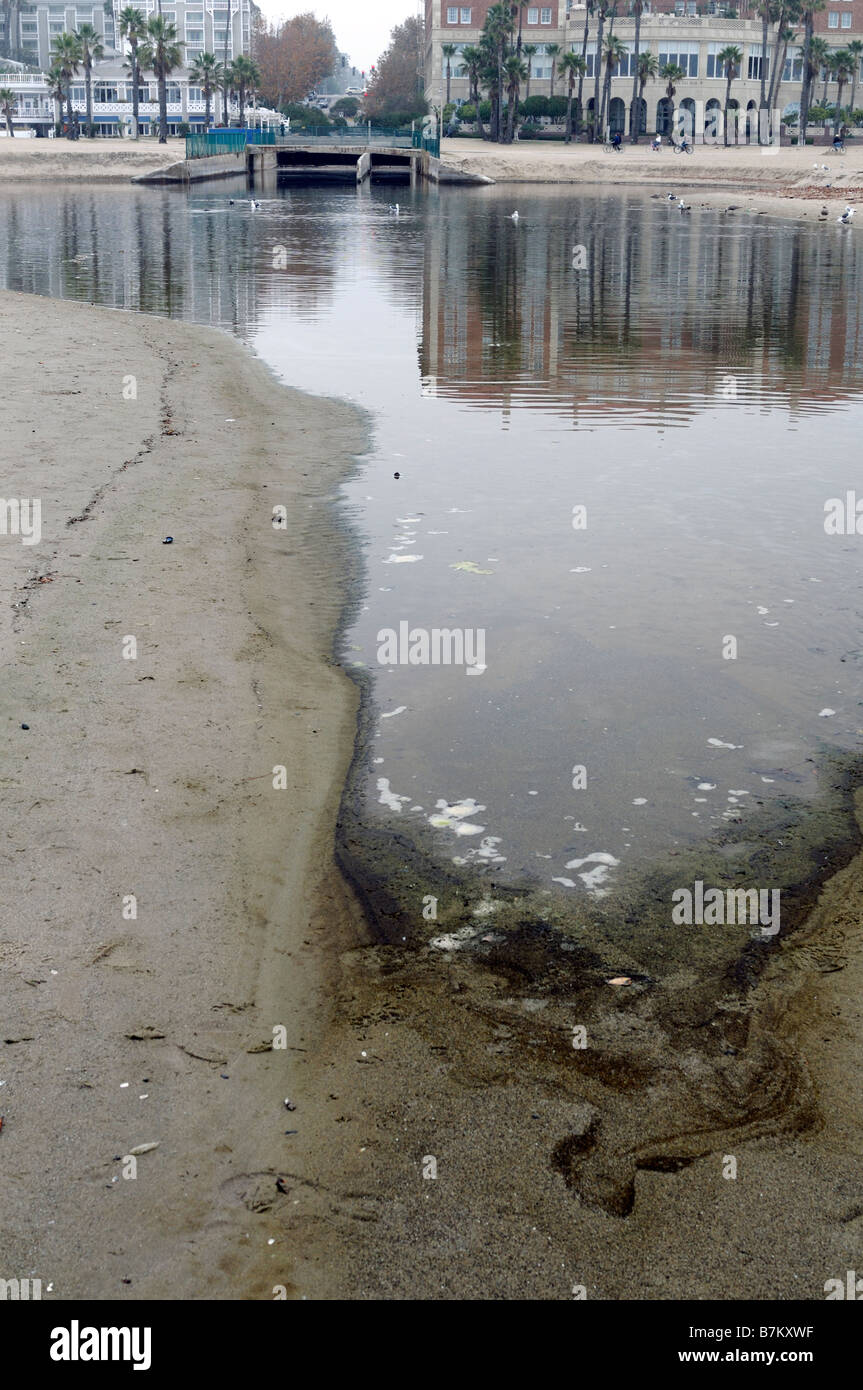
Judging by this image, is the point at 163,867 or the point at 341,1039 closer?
the point at 341,1039

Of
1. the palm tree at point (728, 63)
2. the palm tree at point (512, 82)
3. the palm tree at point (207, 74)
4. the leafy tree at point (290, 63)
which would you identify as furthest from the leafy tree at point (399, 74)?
the palm tree at point (728, 63)

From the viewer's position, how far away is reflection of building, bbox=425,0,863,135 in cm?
11812

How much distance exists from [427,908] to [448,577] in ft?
16.9

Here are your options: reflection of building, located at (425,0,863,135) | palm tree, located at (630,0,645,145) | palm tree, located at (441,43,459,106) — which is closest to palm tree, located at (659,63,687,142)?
reflection of building, located at (425,0,863,135)

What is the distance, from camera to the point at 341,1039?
214 inches

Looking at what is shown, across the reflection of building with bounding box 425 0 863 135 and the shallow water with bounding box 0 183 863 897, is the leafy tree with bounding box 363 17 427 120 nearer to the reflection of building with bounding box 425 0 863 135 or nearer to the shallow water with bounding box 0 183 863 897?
the reflection of building with bounding box 425 0 863 135

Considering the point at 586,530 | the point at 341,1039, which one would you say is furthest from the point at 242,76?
the point at 341,1039

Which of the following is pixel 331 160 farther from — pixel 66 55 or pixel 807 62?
pixel 807 62

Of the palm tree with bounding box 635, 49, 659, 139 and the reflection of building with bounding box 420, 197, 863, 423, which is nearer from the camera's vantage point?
the reflection of building with bounding box 420, 197, 863, 423

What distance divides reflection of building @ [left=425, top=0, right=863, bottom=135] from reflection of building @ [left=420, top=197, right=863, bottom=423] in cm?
8445

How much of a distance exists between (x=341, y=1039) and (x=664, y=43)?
423 ft

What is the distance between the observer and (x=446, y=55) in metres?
128

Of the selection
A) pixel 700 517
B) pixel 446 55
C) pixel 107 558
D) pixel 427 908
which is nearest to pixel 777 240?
pixel 700 517

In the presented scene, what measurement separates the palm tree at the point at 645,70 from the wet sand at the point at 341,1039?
116597 millimetres
